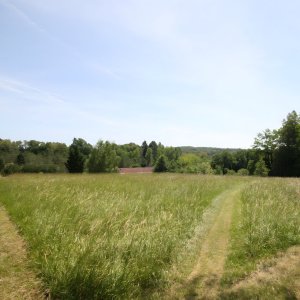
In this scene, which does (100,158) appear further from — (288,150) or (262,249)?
(262,249)

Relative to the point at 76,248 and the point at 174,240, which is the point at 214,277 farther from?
the point at 76,248

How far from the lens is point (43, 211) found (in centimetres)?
904

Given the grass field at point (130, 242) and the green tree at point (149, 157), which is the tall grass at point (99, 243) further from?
the green tree at point (149, 157)

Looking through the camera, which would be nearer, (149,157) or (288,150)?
(288,150)

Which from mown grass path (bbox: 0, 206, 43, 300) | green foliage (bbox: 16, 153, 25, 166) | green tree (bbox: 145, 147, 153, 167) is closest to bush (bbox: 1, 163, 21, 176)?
mown grass path (bbox: 0, 206, 43, 300)

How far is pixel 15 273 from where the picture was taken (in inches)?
208

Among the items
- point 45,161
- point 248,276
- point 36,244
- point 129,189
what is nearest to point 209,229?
point 248,276

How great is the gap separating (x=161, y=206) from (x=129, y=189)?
453cm

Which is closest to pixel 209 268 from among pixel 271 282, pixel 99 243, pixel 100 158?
pixel 271 282

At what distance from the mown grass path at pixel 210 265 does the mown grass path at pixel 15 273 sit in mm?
2696

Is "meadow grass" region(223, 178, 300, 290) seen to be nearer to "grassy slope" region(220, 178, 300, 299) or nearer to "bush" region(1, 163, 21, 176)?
"grassy slope" region(220, 178, 300, 299)

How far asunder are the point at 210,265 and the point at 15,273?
161 inches

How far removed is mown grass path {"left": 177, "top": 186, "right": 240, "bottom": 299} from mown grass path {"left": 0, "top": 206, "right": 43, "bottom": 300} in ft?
8.85

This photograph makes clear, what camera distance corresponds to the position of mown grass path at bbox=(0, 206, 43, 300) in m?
4.68
